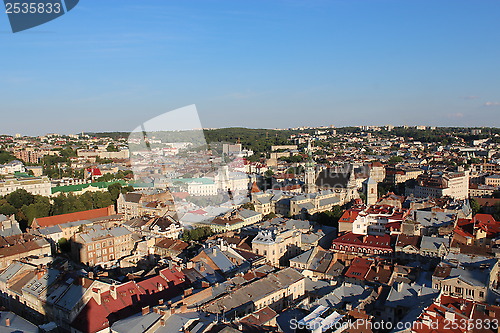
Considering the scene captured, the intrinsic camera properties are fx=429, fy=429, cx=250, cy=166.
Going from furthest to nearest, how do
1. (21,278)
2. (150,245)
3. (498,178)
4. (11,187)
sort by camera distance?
(498,178), (11,187), (150,245), (21,278)

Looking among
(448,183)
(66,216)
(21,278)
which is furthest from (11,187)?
(448,183)

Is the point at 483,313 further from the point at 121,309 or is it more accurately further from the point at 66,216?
the point at 66,216

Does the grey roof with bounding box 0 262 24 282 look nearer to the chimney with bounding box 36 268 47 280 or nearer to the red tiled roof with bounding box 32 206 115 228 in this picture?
the chimney with bounding box 36 268 47 280

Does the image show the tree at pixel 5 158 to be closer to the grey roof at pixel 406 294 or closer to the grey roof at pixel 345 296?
the grey roof at pixel 345 296

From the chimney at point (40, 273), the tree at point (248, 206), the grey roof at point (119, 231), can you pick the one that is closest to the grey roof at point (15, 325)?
the chimney at point (40, 273)

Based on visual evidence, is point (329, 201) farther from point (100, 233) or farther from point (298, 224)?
point (100, 233)

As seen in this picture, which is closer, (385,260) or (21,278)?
(21,278)

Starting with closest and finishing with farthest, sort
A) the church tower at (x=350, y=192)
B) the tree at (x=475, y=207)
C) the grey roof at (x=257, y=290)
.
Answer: the grey roof at (x=257, y=290) < the tree at (x=475, y=207) < the church tower at (x=350, y=192)
